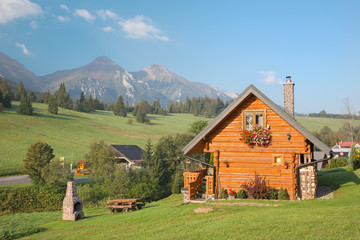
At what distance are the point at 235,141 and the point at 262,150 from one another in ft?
5.26

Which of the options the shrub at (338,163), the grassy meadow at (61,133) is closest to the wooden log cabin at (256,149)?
the shrub at (338,163)

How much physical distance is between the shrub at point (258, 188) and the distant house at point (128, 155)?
3814 cm

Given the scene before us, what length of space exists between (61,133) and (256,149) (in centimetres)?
7322

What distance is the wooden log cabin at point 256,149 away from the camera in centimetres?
1722

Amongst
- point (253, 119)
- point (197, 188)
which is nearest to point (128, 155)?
point (197, 188)

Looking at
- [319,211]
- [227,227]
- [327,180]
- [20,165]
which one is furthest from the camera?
[20,165]

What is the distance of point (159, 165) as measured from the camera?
46.7m

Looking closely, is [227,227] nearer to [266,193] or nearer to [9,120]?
[266,193]

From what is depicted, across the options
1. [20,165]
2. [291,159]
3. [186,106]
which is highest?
[186,106]

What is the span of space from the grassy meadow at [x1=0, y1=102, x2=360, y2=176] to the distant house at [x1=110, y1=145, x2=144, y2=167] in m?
10.2

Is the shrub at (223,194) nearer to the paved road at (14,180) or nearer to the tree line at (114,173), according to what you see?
the tree line at (114,173)

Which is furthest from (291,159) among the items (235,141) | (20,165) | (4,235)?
(20,165)

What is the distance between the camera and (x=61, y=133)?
8206 centimetres

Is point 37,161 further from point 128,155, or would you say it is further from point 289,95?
point 289,95
